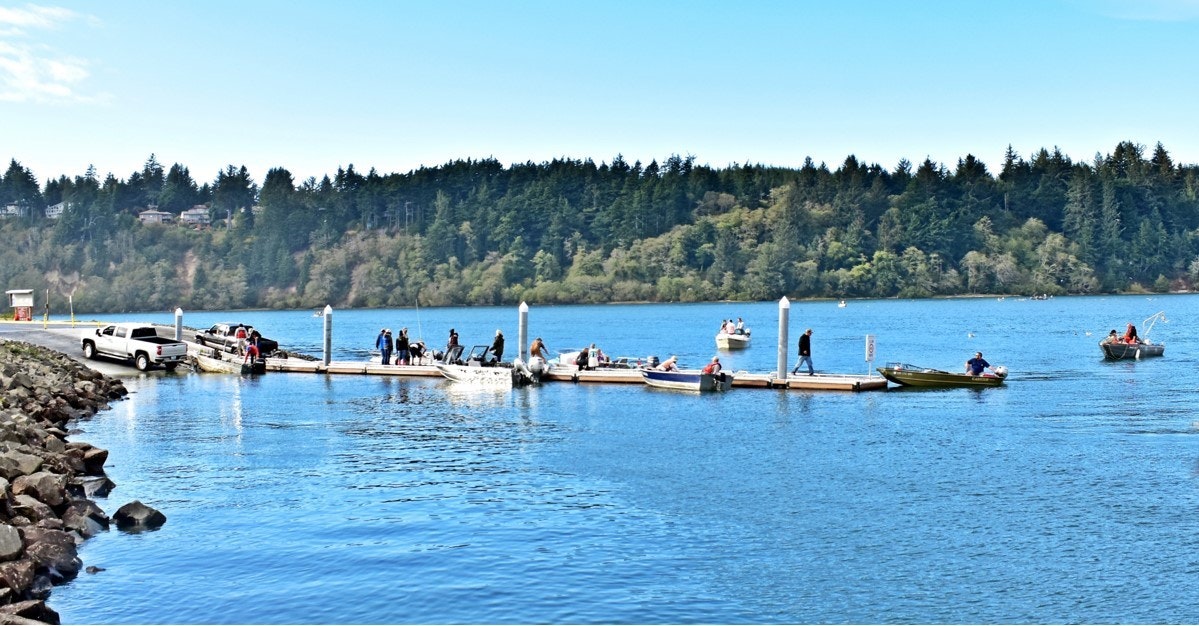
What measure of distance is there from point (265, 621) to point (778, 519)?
11730 millimetres

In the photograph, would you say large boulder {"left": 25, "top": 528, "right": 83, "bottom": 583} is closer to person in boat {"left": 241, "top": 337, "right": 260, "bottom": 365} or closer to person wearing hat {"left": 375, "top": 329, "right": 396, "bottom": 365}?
person wearing hat {"left": 375, "top": 329, "right": 396, "bottom": 365}

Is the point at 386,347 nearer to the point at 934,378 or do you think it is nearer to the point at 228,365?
the point at 228,365

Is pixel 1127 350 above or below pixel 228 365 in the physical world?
above

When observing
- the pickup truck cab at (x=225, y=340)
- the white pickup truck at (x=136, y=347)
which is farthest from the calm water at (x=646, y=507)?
the pickup truck cab at (x=225, y=340)

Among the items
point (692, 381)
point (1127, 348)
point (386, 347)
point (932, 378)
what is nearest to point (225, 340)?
point (386, 347)

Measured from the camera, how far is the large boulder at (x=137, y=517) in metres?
24.8

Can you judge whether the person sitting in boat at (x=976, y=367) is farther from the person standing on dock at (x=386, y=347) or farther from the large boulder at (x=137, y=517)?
the large boulder at (x=137, y=517)

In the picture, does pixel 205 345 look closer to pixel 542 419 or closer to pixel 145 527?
pixel 542 419

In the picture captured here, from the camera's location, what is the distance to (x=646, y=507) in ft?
90.1

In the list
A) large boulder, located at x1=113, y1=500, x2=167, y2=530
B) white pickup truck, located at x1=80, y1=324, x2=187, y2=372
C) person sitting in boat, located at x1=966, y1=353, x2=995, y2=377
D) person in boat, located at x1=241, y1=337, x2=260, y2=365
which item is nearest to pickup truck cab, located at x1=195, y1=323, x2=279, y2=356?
person in boat, located at x1=241, y1=337, x2=260, y2=365

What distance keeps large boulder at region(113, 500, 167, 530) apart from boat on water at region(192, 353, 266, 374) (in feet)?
122

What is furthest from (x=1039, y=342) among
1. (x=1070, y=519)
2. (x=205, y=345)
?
(x=1070, y=519)

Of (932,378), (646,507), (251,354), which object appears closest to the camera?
(646,507)

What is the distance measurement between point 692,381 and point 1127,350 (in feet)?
114
